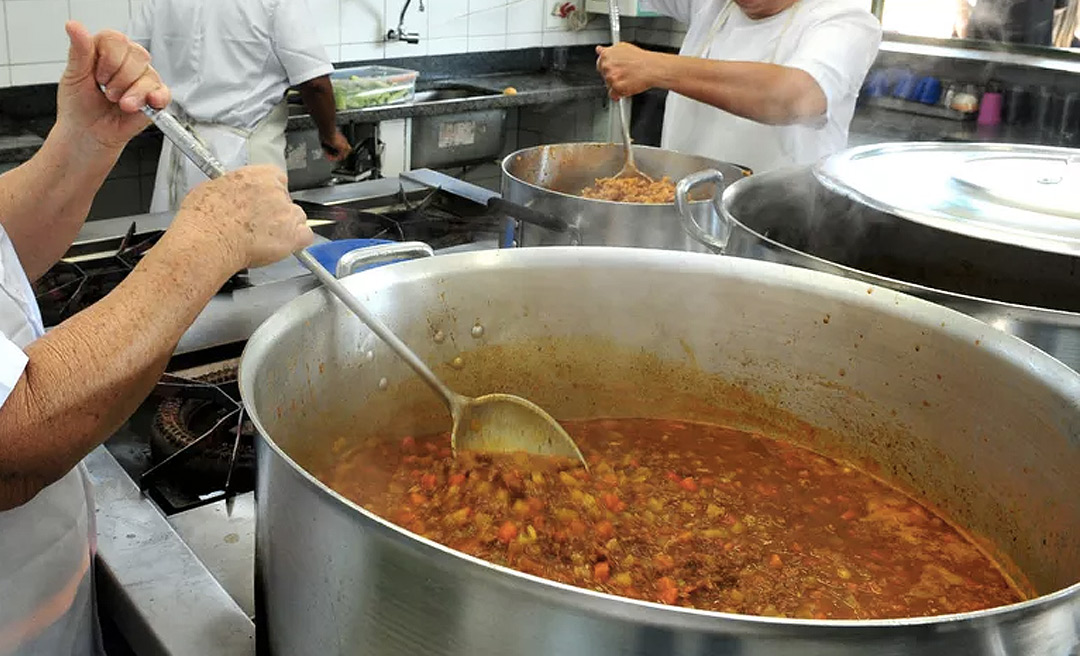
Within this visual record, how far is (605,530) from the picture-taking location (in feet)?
3.59

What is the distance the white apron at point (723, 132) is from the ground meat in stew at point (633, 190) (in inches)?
13.7

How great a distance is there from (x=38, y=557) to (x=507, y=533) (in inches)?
19.9

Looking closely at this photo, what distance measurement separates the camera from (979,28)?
4145 mm

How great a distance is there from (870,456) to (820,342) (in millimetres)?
190

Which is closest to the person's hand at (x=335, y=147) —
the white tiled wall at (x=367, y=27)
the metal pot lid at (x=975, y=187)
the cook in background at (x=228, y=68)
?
the cook in background at (x=228, y=68)

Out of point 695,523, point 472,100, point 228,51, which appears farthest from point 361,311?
point 472,100

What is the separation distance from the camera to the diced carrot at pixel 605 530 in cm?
108

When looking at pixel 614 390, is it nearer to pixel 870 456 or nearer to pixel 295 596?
pixel 870 456

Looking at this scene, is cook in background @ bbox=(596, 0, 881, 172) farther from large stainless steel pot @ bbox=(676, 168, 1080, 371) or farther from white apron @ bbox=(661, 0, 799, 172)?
large stainless steel pot @ bbox=(676, 168, 1080, 371)

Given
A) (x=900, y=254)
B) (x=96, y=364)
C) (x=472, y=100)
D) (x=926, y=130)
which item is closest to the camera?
(x=96, y=364)

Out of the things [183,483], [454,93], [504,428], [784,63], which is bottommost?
[183,483]

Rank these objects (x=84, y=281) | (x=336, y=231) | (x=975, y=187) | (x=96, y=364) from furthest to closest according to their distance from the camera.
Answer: (x=336, y=231) → (x=84, y=281) → (x=975, y=187) → (x=96, y=364)

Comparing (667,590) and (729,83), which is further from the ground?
(729,83)

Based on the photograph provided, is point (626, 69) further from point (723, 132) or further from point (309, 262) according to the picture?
point (309, 262)
